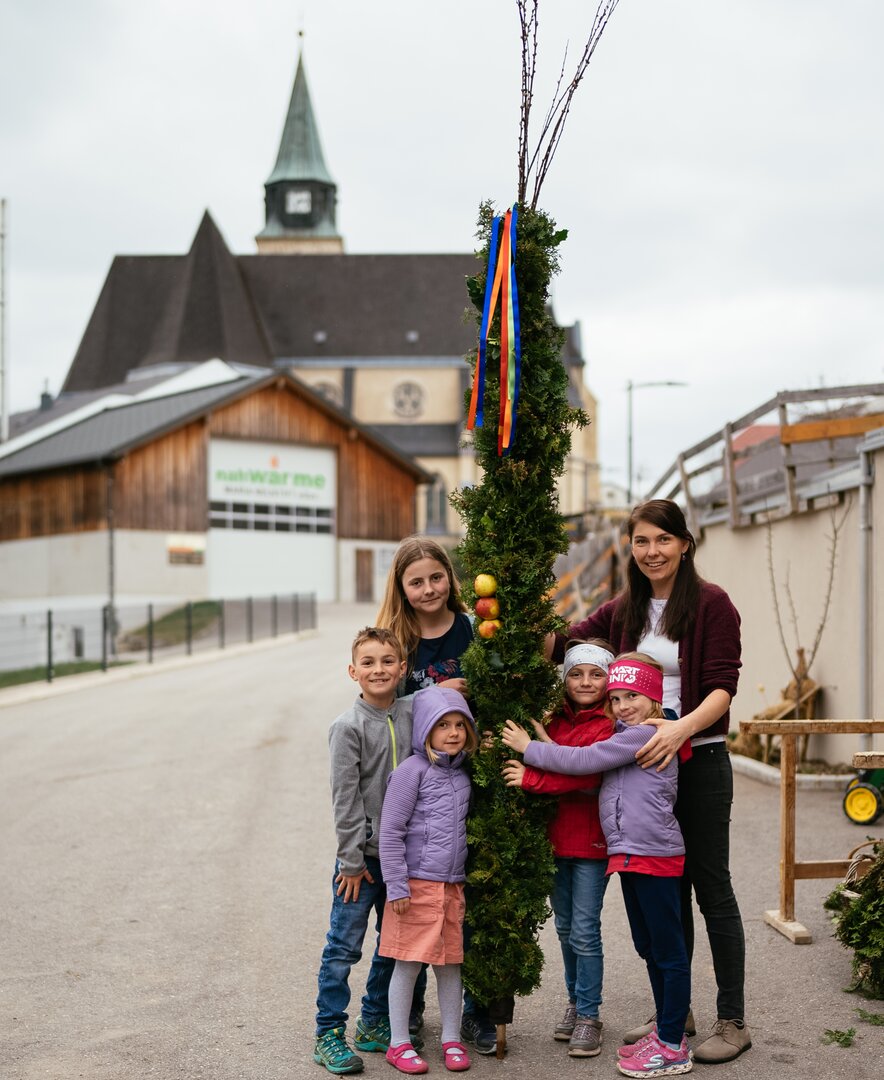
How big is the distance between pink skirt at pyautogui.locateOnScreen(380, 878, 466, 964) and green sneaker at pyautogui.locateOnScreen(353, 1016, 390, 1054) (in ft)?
1.14

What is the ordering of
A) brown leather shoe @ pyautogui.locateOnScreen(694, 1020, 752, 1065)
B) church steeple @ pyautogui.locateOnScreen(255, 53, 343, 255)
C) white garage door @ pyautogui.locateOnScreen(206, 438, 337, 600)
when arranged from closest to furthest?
brown leather shoe @ pyautogui.locateOnScreen(694, 1020, 752, 1065) < white garage door @ pyautogui.locateOnScreen(206, 438, 337, 600) < church steeple @ pyautogui.locateOnScreen(255, 53, 343, 255)

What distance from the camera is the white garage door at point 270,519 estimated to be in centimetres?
4469

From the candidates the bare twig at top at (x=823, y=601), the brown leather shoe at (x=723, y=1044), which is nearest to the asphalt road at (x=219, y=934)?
the brown leather shoe at (x=723, y=1044)

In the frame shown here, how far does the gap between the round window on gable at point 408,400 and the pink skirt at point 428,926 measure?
2662 inches

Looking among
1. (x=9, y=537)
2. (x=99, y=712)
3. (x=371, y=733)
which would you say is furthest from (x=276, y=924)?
(x=9, y=537)

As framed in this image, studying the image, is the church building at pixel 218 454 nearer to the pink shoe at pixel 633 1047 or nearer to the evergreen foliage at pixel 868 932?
the evergreen foliage at pixel 868 932

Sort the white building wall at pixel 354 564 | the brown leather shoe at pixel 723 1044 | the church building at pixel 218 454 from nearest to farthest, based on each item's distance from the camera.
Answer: the brown leather shoe at pixel 723 1044
the church building at pixel 218 454
the white building wall at pixel 354 564

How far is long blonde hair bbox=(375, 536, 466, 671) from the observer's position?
5.08 metres

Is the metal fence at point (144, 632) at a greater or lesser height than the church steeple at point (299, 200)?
lesser

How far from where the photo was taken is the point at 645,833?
4.59 metres

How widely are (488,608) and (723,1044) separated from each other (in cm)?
169

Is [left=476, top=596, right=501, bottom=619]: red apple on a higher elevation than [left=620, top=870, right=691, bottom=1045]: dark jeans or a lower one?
higher

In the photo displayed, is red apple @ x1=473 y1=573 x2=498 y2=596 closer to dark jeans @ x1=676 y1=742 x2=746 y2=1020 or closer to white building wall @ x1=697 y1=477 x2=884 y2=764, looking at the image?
dark jeans @ x1=676 y1=742 x2=746 y2=1020

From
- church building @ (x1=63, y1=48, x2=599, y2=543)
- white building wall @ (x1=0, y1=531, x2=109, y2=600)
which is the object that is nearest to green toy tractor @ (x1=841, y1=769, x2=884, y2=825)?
white building wall @ (x1=0, y1=531, x2=109, y2=600)
